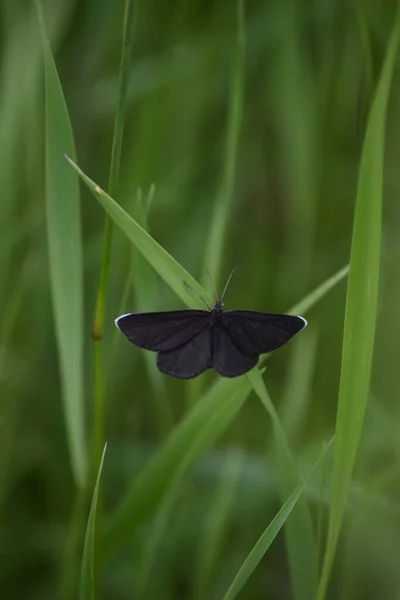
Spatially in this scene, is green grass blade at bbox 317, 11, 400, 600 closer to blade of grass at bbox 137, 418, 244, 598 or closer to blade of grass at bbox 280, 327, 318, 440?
blade of grass at bbox 137, 418, 244, 598

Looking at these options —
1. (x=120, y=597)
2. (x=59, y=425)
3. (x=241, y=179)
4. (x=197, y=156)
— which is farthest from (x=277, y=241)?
(x=120, y=597)

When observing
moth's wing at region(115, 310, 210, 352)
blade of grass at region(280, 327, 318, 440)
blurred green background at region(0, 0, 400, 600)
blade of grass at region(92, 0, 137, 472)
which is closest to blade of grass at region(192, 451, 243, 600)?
blurred green background at region(0, 0, 400, 600)

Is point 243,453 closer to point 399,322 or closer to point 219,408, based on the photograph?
point 219,408

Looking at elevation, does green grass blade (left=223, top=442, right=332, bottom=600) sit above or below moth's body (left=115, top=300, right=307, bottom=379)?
below

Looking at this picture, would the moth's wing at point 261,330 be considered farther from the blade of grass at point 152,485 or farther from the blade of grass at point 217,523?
the blade of grass at point 217,523

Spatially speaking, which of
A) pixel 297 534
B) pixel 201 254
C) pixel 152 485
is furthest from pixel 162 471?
pixel 201 254

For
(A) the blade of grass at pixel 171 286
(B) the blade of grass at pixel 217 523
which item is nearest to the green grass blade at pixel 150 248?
(A) the blade of grass at pixel 171 286

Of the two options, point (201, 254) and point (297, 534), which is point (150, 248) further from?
point (201, 254)
